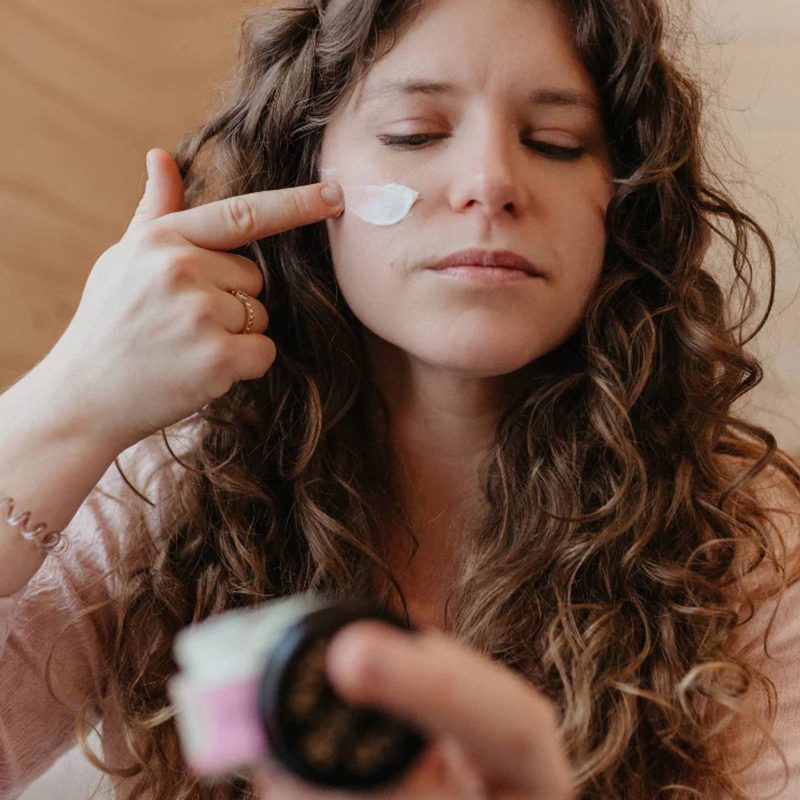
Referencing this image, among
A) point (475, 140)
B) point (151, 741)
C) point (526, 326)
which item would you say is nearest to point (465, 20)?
point (475, 140)

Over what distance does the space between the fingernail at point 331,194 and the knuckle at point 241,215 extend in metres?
0.06

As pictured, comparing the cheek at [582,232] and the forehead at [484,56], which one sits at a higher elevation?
the forehead at [484,56]

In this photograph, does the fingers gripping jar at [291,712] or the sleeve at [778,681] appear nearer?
the fingers gripping jar at [291,712]

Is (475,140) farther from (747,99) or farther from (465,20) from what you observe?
(747,99)

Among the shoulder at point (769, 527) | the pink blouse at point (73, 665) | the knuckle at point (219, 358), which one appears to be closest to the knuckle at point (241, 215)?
the knuckle at point (219, 358)

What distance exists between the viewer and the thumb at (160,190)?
96 centimetres

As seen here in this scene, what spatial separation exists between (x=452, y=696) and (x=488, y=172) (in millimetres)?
521

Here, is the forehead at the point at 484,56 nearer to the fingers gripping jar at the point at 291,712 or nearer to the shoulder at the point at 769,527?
the shoulder at the point at 769,527

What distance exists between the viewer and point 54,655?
0.95 metres

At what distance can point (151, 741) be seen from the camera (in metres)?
0.92

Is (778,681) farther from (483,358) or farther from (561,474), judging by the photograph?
(483,358)

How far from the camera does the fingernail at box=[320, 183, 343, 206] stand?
3.03 feet

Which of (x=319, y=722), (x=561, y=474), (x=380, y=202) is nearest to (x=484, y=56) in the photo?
(x=380, y=202)

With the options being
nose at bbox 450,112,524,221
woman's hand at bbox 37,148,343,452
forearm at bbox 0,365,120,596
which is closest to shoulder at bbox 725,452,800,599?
nose at bbox 450,112,524,221
